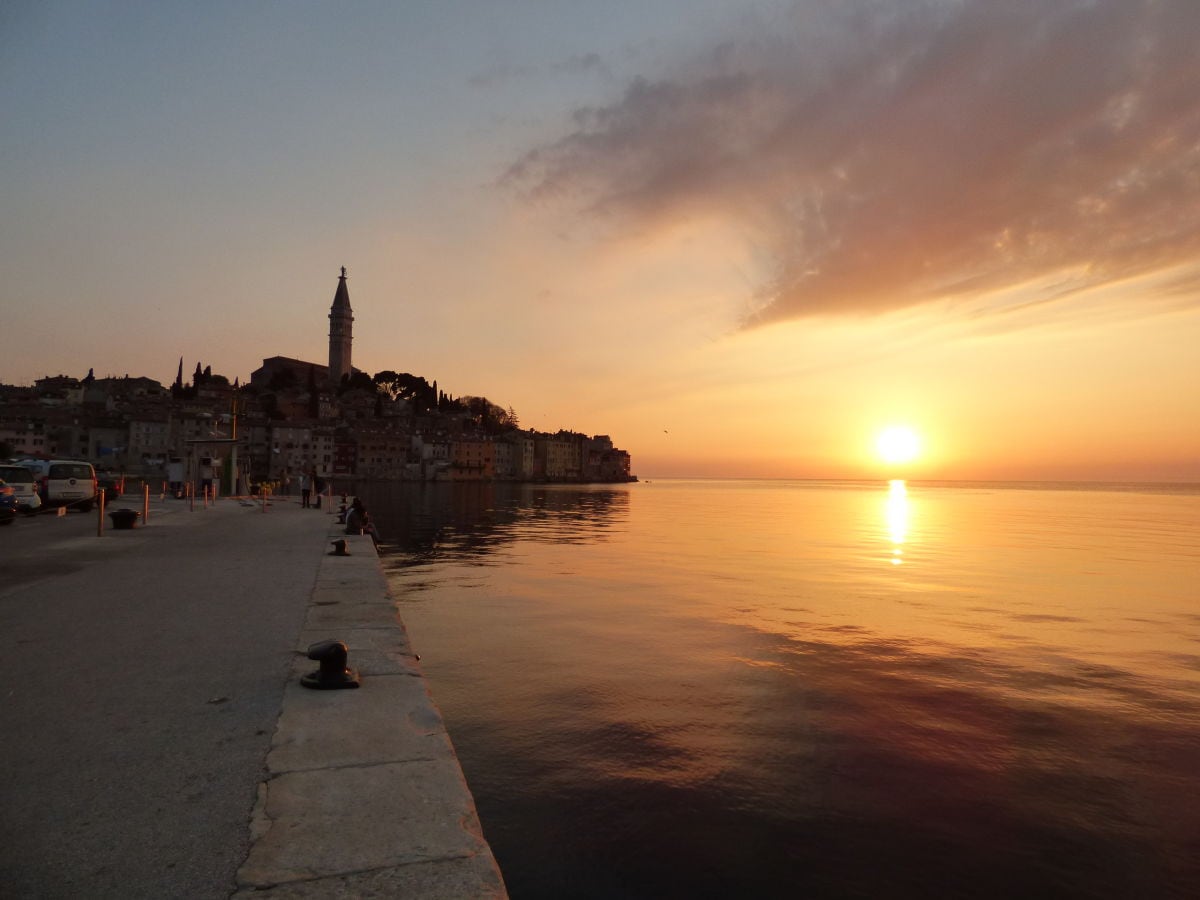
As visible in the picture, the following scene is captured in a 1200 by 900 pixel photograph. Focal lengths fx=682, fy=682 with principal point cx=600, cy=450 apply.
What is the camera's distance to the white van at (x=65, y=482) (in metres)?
28.3

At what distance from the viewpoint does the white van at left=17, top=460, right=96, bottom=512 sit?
92.8 ft

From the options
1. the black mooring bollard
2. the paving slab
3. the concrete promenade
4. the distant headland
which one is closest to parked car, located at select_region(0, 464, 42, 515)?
the concrete promenade

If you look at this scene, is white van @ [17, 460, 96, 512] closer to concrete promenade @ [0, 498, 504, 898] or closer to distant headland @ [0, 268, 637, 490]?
concrete promenade @ [0, 498, 504, 898]

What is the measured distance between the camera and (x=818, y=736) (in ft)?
26.1

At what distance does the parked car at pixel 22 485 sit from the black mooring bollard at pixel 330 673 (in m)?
25.9

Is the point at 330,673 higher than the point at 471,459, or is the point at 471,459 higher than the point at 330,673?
the point at 471,459

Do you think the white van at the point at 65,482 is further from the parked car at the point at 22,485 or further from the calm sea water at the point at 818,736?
the calm sea water at the point at 818,736

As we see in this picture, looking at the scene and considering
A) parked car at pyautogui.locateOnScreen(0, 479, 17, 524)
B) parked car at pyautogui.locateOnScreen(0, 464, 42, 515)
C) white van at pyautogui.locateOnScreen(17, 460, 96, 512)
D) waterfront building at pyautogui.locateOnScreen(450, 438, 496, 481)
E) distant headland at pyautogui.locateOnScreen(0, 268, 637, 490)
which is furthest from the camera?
waterfront building at pyautogui.locateOnScreen(450, 438, 496, 481)

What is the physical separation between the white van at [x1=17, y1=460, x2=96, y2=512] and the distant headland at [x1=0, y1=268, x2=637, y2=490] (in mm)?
80158

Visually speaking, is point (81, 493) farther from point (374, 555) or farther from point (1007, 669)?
point (1007, 669)

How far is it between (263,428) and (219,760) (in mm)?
160741

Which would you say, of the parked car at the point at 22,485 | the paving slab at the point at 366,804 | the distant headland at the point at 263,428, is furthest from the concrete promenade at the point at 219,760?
the distant headland at the point at 263,428

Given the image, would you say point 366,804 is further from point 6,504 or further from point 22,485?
point 22,485

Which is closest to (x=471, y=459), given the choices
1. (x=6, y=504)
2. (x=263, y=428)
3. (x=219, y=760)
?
(x=263, y=428)
